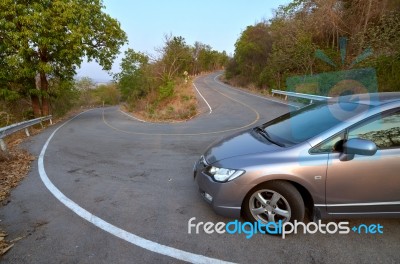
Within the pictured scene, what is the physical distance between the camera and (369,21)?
62.2 ft

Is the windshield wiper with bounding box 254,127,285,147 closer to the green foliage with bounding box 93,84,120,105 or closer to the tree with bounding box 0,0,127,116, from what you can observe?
the tree with bounding box 0,0,127,116

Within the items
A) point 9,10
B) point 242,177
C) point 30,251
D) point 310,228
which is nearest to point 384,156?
point 310,228

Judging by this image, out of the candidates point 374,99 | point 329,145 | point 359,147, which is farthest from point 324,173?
point 374,99

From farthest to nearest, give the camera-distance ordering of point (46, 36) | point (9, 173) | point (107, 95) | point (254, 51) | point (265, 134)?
point (107, 95) < point (254, 51) < point (46, 36) < point (9, 173) < point (265, 134)

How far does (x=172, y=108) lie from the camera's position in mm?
19578

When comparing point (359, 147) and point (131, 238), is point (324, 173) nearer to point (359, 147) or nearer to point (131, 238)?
point (359, 147)

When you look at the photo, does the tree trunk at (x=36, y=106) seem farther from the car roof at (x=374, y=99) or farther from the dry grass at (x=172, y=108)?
the car roof at (x=374, y=99)

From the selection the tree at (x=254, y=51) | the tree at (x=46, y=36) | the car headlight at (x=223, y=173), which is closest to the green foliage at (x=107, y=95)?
the tree at (x=254, y=51)

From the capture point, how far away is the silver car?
2.89m

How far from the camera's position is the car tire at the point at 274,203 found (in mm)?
3020

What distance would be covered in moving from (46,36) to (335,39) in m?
22.7

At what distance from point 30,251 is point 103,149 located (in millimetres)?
4993

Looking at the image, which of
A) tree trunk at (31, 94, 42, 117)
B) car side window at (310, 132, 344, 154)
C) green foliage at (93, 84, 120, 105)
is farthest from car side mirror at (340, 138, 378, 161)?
green foliage at (93, 84, 120, 105)

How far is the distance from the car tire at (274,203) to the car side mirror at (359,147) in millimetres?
743
